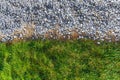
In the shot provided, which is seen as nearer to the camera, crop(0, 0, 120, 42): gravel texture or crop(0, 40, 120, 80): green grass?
crop(0, 40, 120, 80): green grass

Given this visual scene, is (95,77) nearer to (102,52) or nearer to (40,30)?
(102,52)

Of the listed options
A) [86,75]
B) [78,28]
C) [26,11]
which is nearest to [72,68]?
[86,75]

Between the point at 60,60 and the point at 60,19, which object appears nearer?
the point at 60,60

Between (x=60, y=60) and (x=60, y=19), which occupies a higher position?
(x=60, y=19)

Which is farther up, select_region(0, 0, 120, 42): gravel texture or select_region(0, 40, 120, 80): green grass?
select_region(0, 0, 120, 42): gravel texture

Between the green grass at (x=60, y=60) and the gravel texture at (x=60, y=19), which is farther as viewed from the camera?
the gravel texture at (x=60, y=19)
